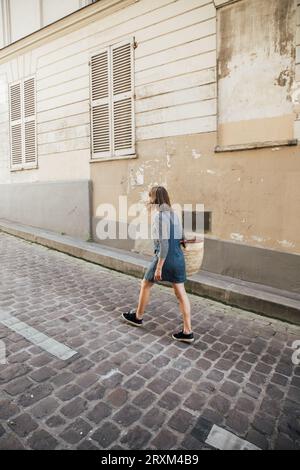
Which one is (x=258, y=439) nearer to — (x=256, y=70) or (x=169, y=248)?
(x=169, y=248)

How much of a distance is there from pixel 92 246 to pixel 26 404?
194 inches

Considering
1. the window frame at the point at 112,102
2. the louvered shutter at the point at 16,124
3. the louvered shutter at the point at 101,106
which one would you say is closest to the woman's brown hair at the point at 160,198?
the window frame at the point at 112,102

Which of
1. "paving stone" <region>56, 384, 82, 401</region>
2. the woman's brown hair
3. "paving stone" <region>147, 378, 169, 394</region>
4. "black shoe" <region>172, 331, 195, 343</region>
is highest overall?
the woman's brown hair

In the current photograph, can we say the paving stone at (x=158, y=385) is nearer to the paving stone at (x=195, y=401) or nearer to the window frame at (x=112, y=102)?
the paving stone at (x=195, y=401)

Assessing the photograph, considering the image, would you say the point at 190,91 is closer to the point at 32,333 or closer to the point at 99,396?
the point at 32,333

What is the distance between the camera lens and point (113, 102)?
706cm

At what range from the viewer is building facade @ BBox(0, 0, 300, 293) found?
4977 millimetres

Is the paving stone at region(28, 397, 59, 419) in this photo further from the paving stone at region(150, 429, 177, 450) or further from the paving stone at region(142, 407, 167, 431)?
the paving stone at region(150, 429, 177, 450)

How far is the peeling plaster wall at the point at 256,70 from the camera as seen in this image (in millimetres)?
4812

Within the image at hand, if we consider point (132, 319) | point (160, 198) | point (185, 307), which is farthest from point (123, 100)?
point (185, 307)

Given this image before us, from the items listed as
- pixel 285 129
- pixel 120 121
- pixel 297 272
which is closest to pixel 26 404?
pixel 297 272

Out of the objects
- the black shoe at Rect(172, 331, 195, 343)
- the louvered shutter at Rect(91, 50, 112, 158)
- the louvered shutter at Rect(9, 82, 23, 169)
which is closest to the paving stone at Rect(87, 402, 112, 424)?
the black shoe at Rect(172, 331, 195, 343)

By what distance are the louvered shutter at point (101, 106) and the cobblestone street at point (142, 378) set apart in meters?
3.80

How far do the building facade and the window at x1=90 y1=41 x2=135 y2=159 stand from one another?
3 centimetres
